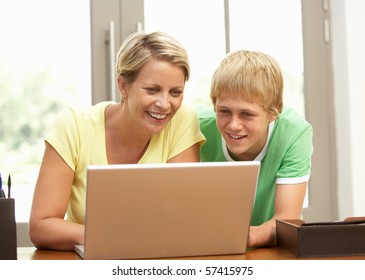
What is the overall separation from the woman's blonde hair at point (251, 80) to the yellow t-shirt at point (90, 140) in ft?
0.48

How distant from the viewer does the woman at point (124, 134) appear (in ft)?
5.40

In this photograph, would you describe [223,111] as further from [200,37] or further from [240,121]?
[200,37]

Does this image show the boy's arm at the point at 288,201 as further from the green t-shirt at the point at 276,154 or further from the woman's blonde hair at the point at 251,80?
the woman's blonde hair at the point at 251,80

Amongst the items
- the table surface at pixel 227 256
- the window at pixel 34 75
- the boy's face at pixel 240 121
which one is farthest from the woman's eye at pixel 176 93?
the window at pixel 34 75

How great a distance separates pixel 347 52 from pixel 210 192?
2025mm

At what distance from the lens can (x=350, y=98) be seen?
3043 mm

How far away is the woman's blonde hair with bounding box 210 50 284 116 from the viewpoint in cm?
167

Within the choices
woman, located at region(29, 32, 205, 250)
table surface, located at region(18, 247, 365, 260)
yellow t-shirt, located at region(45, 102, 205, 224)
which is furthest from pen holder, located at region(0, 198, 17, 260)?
yellow t-shirt, located at region(45, 102, 205, 224)

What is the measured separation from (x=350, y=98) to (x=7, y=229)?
7.17 feet

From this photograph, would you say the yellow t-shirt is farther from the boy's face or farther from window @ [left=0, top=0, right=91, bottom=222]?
window @ [left=0, top=0, right=91, bottom=222]

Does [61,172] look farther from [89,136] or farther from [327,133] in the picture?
[327,133]

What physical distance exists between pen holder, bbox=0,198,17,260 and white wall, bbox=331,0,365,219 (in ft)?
7.05

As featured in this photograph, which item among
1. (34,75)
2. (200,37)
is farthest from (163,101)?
(200,37)
